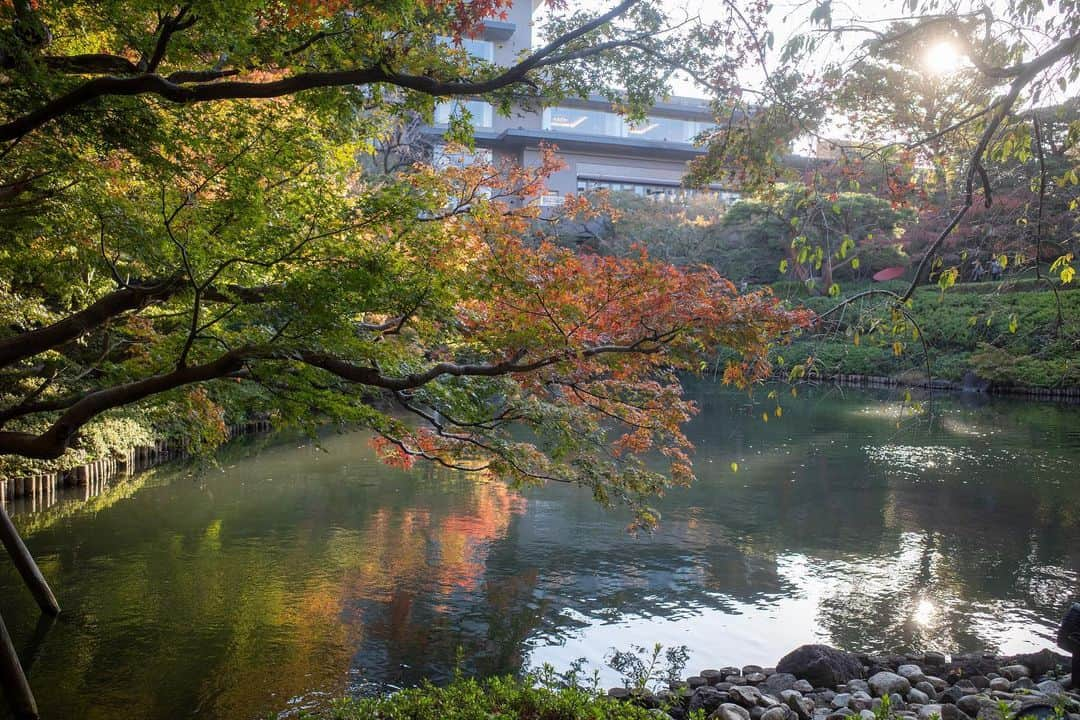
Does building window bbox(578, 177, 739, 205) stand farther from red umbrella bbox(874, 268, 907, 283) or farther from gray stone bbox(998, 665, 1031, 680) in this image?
gray stone bbox(998, 665, 1031, 680)

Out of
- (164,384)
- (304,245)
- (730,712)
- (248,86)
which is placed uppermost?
(248,86)

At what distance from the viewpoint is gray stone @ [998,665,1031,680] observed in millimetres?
5703

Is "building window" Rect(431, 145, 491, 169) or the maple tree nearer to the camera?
the maple tree

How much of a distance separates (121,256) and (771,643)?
6.13 meters

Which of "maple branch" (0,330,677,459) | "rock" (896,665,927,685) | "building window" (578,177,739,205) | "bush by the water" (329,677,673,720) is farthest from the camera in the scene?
"building window" (578,177,739,205)

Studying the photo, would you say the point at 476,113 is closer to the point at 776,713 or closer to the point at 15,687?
the point at 15,687

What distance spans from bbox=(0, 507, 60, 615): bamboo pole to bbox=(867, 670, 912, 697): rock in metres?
6.56

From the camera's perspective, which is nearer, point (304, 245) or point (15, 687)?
point (304, 245)

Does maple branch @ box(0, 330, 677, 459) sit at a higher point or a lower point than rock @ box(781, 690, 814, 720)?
higher

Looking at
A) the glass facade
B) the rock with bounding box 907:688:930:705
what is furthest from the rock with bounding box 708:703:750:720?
the glass facade

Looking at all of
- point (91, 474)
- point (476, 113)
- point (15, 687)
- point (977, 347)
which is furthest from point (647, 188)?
point (15, 687)

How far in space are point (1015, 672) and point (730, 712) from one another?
2.37m

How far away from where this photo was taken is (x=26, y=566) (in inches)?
266

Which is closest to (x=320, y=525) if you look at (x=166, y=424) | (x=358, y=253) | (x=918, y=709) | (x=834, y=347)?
(x=166, y=424)
